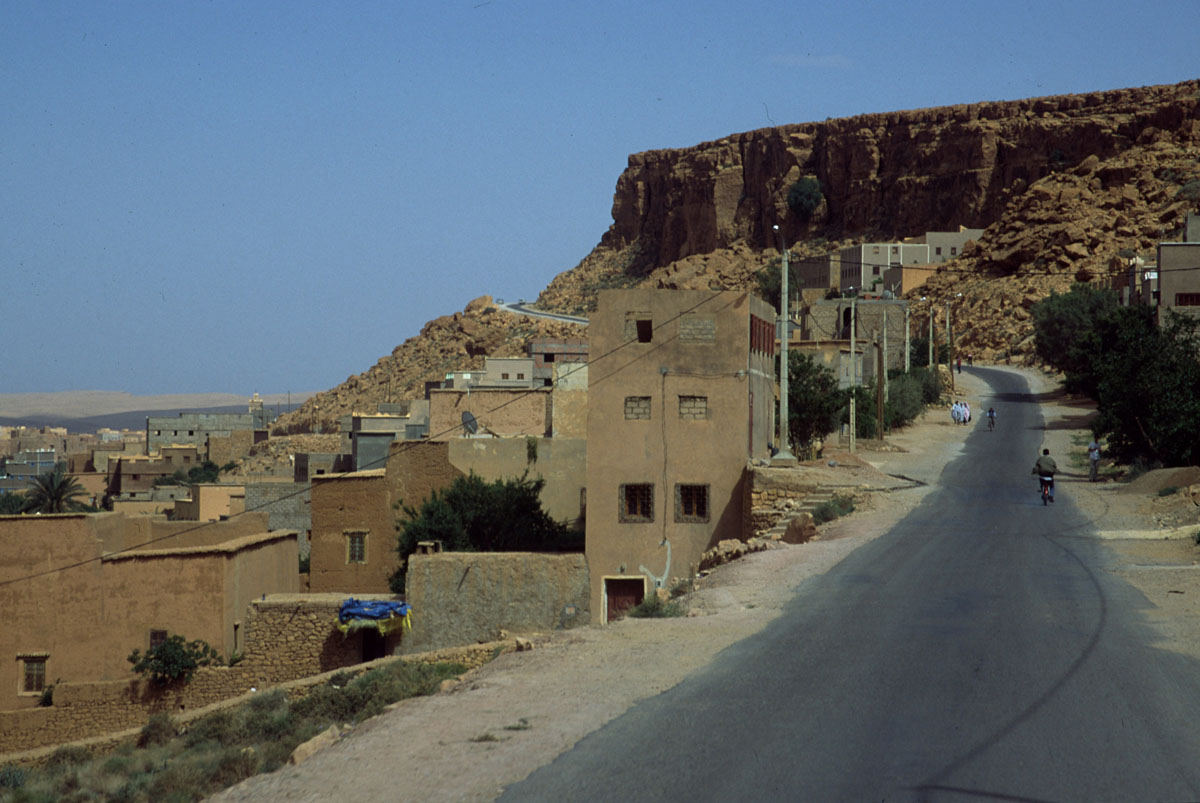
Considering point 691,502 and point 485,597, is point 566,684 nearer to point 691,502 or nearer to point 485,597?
point 485,597

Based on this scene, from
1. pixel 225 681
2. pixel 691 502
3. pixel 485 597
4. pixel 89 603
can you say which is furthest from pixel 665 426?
pixel 89 603

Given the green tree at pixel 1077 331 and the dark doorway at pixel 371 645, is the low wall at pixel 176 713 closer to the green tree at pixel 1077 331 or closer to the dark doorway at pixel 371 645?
the dark doorway at pixel 371 645

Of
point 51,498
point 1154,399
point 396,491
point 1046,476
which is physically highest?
point 1154,399

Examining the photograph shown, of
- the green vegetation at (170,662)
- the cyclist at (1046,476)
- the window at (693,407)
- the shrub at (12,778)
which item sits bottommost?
the shrub at (12,778)

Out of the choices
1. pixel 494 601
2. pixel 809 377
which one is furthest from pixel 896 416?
pixel 494 601

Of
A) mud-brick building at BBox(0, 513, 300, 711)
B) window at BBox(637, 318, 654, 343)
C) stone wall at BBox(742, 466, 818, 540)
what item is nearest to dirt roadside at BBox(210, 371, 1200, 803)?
stone wall at BBox(742, 466, 818, 540)

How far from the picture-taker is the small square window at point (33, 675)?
2502 cm

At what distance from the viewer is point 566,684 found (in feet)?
35.1

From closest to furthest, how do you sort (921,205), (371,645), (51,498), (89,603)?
(89,603), (371,645), (51,498), (921,205)

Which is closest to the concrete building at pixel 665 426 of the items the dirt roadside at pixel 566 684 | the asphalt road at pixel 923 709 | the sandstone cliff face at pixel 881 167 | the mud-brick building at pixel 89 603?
the dirt roadside at pixel 566 684

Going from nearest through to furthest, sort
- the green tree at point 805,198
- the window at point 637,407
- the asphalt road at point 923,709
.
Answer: the asphalt road at point 923,709, the window at point 637,407, the green tree at point 805,198

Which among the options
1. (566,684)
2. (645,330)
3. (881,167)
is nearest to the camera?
(566,684)

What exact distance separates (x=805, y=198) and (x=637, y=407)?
136338 mm

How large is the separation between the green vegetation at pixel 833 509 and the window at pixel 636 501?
509 cm
